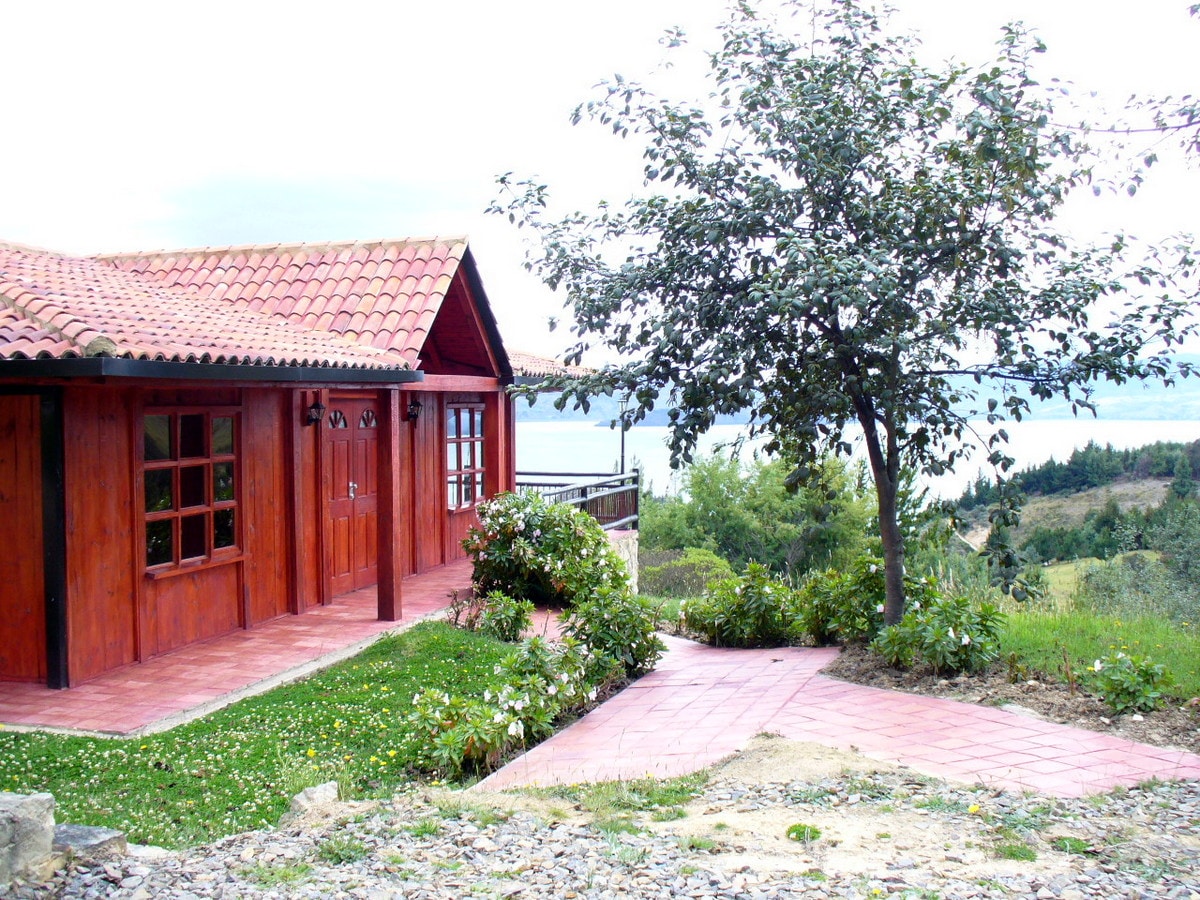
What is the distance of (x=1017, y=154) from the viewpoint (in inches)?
243

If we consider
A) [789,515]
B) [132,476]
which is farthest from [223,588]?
[789,515]

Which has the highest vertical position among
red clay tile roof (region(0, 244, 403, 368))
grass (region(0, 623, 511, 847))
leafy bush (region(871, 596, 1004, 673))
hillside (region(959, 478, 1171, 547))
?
red clay tile roof (region(0, 244, 403, 368))

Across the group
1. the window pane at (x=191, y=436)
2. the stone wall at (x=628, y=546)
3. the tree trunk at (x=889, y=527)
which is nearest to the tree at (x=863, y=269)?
the tree trunk at (x=889, y=527)

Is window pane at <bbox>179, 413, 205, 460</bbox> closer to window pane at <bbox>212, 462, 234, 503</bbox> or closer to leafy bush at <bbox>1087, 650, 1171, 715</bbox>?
window pane at <bbox>212, 462, 234, 503</bbox>

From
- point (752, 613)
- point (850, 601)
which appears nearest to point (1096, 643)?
point (850, 601)

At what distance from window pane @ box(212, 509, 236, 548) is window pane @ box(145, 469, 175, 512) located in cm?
58

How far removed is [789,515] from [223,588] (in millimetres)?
21835

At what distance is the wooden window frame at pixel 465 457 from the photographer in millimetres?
12609

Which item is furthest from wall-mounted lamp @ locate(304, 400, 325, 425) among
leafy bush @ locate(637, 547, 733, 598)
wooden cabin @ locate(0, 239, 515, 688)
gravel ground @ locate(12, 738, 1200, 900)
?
leafy bush @ locate(637, 547, 733, 598)

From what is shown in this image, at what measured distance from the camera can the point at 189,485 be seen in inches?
311

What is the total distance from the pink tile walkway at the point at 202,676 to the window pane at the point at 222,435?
149 centimetres

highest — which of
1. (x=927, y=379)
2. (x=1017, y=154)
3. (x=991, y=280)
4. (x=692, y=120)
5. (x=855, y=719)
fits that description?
(x=692, y=120)

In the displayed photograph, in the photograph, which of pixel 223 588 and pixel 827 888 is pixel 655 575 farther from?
pixel 827 888

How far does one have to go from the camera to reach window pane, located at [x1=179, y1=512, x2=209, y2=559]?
7816 mm
